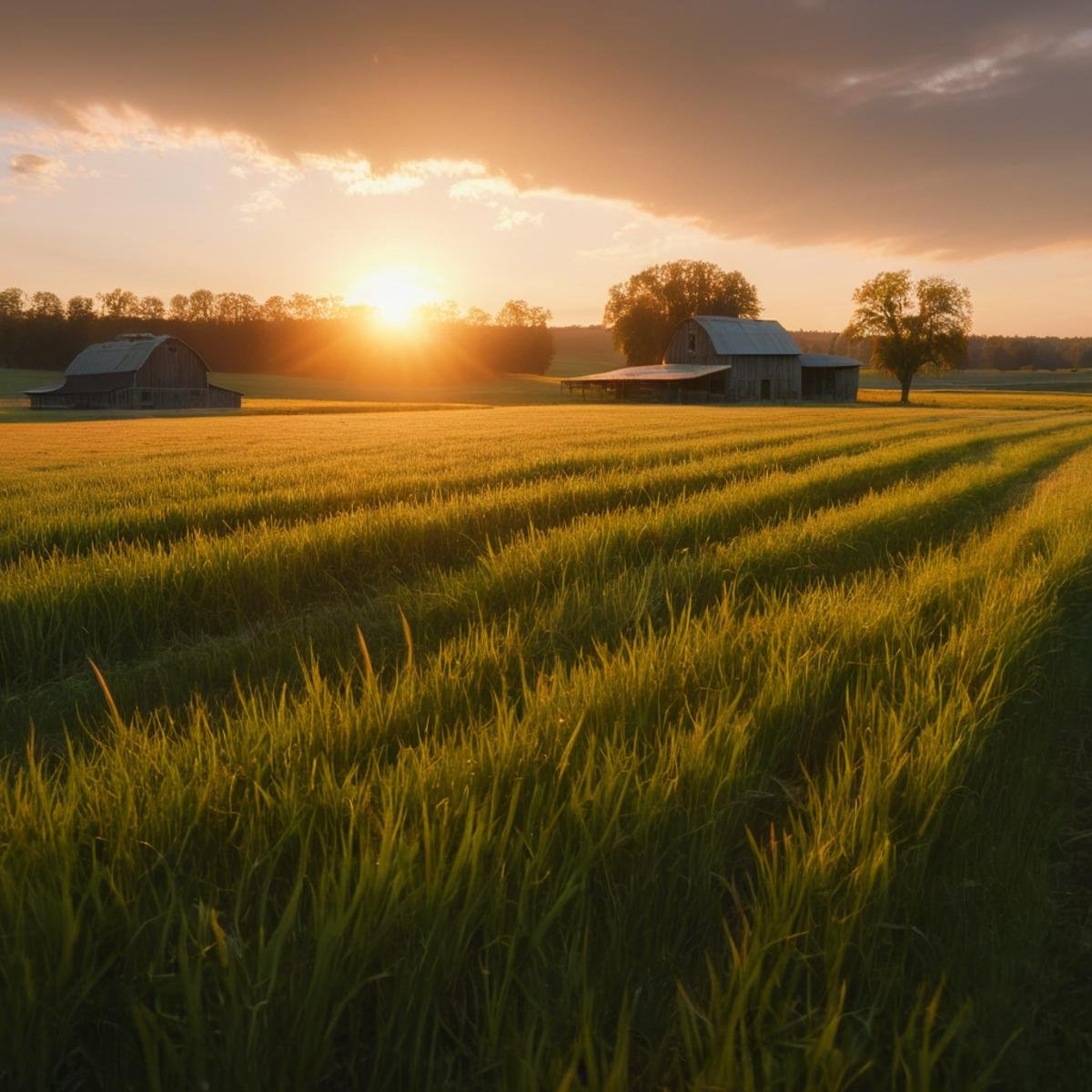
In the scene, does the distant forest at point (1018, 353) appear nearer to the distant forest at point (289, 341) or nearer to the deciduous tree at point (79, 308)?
the distant forest at point (289, 341)

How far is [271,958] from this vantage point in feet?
4.36

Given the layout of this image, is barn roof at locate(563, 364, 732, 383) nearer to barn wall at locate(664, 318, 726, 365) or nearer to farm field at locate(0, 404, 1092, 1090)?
barn wall at locate(664, 318, 726, 365)

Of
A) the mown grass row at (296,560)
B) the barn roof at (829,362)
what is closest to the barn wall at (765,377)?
the barn roof at (829,362)

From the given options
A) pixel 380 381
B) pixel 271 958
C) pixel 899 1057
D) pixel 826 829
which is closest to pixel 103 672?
pixel 271 958

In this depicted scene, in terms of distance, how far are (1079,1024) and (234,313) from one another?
463 ft

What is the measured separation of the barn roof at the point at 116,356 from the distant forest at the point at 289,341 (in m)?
33.8

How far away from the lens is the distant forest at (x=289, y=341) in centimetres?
9962

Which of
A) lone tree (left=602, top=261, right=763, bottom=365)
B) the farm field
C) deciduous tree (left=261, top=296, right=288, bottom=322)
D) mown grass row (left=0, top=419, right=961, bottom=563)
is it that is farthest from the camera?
deciduous tree (left=261, top=296, right=288, bottom=322)

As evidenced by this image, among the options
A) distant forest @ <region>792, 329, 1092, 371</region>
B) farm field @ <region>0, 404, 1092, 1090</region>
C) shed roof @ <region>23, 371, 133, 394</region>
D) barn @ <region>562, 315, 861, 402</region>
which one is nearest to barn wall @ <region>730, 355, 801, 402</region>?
barn @ <region>562, 315, 861, 402</region>

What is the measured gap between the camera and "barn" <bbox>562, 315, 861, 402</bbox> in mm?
70438

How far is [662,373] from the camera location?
70.2 metres

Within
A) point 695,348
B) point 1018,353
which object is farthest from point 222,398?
point 1018,353

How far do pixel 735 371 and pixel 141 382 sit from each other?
178 feet

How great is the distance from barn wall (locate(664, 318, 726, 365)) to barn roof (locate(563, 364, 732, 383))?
60 cm
